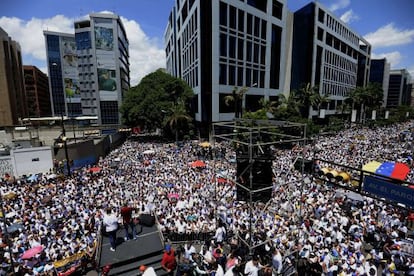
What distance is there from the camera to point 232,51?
38.3m

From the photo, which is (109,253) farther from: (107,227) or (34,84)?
(34,84)

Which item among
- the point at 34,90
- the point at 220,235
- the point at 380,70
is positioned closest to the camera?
the point at 220,235

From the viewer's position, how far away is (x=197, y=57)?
3866cm

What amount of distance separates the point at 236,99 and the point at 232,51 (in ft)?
31.6

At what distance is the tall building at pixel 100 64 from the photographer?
68.0 meters

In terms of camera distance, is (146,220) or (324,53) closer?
(146,220)

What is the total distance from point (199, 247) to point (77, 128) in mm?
51883

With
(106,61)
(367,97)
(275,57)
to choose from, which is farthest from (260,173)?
(106,61)

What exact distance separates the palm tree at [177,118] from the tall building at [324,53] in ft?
91.8

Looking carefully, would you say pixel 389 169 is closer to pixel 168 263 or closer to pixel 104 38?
pixel 168 263

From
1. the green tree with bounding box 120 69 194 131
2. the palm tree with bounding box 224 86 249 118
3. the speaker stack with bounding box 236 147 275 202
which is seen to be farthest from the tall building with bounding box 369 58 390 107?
the speaker stack with bounding box 236 147 275 202

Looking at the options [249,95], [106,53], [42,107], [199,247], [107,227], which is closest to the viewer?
[107,227]

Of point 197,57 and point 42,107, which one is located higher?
point 197,57

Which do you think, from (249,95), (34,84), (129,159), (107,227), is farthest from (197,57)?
(34,84)
